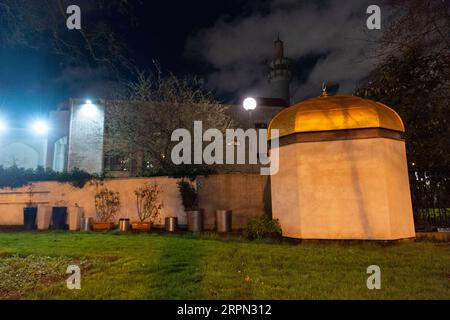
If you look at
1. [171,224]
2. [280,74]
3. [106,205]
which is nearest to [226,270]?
[171,224]

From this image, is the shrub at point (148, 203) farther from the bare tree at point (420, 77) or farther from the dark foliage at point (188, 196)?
the bare tree at point (420, 77)

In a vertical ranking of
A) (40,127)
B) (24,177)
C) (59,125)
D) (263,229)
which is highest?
(40,127)

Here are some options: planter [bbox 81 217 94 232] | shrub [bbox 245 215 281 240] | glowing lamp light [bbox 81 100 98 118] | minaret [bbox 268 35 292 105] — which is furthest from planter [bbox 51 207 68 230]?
minaret [bbox 268 35 292 105]

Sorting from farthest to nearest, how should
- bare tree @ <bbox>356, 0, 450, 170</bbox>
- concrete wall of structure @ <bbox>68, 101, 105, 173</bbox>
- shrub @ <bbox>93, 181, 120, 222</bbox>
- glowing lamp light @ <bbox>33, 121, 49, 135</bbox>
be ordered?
glowing lamp light @ <bbox>33, 121, 49, 135</bbox>, concrete wall of structure @ <bbox>68, 101, 105, 173</bbox>, shrub @ <bbox>93, 181, 120, 222</bbox>, bare tree @ <bbox>356, 0, 450, 170</bbox>

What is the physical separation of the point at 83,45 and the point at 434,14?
7.50 meters

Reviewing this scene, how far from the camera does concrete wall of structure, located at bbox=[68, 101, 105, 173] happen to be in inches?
939

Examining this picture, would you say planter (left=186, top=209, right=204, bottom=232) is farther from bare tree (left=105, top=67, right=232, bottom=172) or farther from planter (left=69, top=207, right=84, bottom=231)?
bare tree (left=105, top=67, right=232, bottom=172)

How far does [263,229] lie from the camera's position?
905 centimetres

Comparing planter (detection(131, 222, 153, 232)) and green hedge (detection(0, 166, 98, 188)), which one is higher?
green hedge (detection(0, 166, 98, 188))

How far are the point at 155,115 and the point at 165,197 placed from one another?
7.73m

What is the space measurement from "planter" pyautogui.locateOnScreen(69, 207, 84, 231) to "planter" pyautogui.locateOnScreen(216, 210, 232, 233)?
620 centimetres

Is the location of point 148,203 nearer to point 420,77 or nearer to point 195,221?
point 195,221
